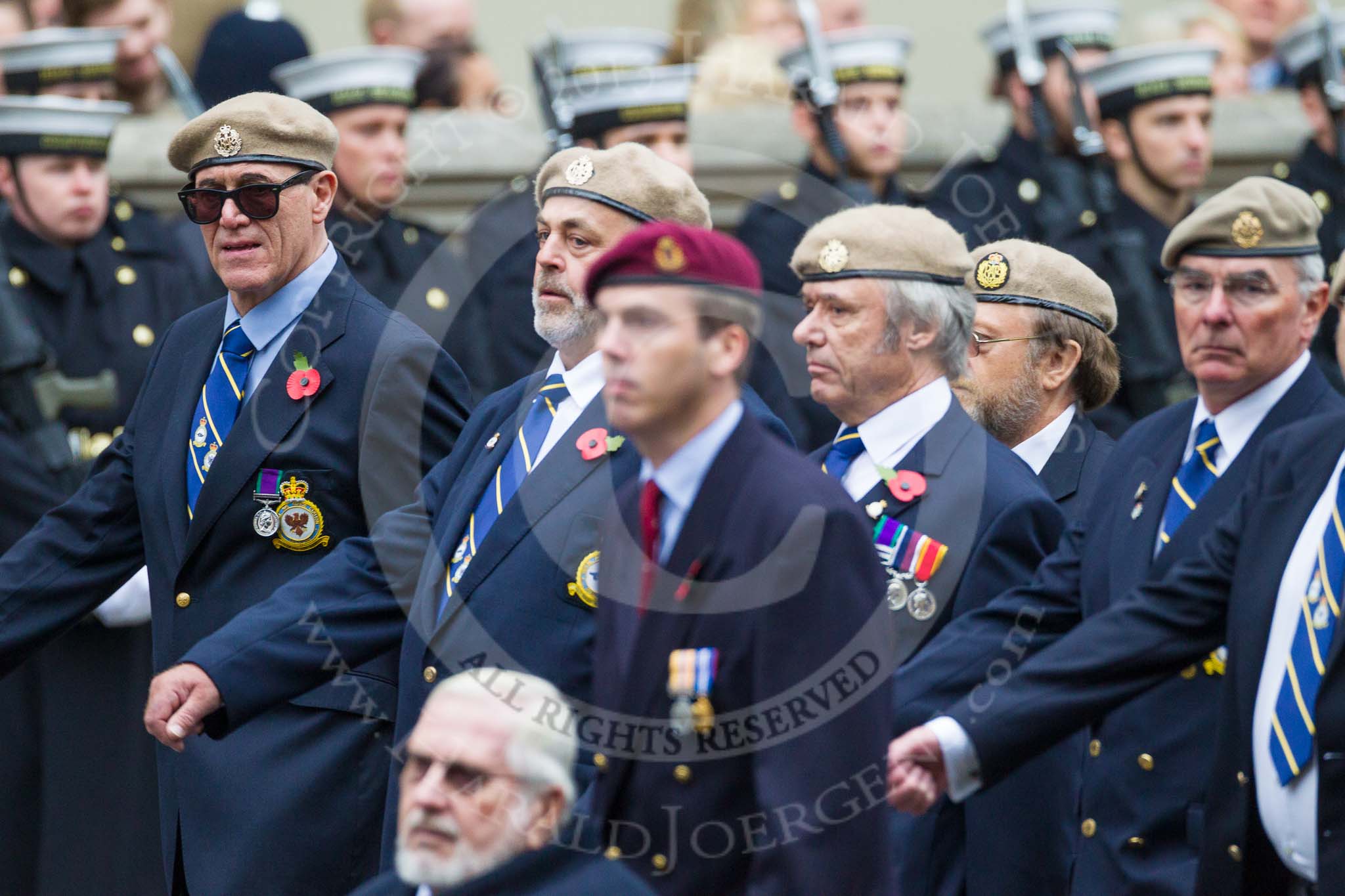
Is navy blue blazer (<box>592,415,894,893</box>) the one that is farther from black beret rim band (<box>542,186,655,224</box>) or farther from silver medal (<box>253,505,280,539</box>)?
silver medal (<box>253,505,280,539</box>)

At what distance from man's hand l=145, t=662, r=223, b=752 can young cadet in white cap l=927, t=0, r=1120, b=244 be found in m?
4.19

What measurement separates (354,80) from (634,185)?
3.21m

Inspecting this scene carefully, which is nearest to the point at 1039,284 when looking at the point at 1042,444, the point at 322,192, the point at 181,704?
the point at 1042,444

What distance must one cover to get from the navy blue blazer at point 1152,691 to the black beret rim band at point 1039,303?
1.08m

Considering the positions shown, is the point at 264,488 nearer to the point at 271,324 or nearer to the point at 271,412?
the point at 271,412

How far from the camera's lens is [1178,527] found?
506cm

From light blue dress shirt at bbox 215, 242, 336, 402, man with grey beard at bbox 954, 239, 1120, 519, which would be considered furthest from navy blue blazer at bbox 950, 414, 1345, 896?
light blue dress shirt at bbox 215, 242, 336, 402

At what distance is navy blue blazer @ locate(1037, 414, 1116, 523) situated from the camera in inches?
240

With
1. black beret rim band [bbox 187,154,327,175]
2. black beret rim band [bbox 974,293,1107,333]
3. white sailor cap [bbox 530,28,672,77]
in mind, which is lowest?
black beret rim band [bbox 974,293,1107,333]

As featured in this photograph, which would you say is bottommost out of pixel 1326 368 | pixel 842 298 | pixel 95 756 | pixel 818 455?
pixel 95 756

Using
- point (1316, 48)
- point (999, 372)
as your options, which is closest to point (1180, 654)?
point (999, 372)

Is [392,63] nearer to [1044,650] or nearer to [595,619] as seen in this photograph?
[595,619]

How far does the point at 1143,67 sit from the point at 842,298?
395cm

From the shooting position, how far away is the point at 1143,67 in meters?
9.30
